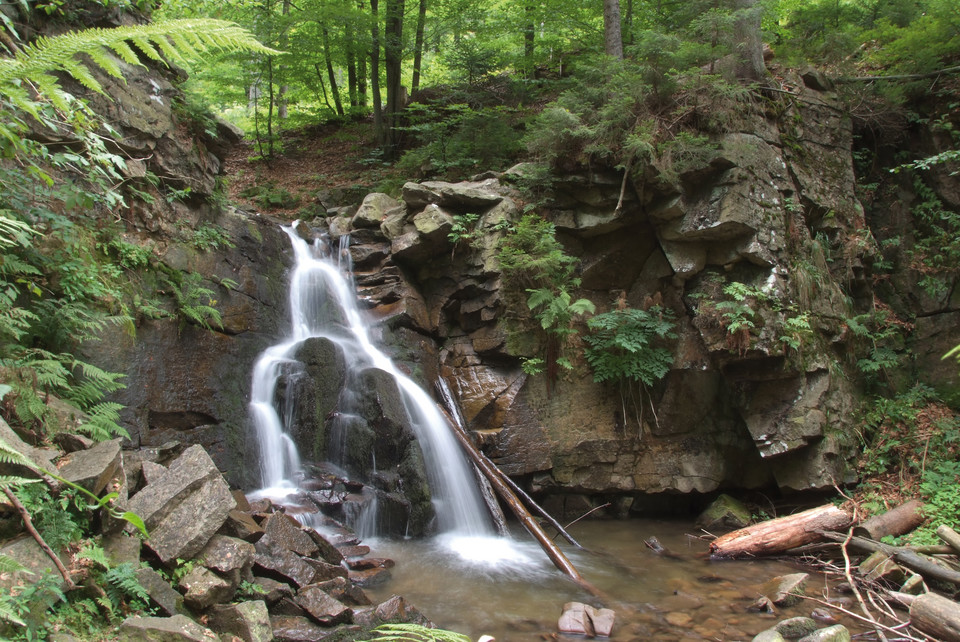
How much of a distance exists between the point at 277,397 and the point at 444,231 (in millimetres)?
4033

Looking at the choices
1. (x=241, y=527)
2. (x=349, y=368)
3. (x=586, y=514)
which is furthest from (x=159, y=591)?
(x=586, y=514)

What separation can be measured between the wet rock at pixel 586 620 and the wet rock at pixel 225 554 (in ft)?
9.61

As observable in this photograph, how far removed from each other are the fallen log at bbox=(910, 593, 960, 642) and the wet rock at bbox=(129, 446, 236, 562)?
6.30 meters

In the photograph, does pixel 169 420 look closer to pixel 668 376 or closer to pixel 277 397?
pixel 277 397

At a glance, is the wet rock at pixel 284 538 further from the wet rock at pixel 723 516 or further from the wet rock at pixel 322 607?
the wet rock at pixel 723 516

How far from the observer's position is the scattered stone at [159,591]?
3598mm

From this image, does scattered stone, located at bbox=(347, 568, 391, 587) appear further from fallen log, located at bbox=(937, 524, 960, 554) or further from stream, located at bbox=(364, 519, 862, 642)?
fallen log, located at bbox=(937, 524, 960, 554)

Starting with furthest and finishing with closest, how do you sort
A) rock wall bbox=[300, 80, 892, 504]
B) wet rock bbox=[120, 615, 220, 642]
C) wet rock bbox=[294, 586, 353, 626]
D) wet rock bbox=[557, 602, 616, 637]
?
1. rock wall bbox=[300, 80, 892, 504]
2. wet rock bbox=[557, 602, 616, 637]
3. wet rock bbox=[294, 586, 353, 626]
4. wet rock bbox=[120, 615, 220, 642]

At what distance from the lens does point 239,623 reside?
3900mm

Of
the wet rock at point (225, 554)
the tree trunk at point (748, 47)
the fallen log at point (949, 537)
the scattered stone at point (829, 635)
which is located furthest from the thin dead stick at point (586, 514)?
the tree trunk at point (748, 47)

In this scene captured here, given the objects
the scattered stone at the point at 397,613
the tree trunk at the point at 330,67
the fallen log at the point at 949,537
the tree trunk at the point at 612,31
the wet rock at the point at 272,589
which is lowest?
the fallen log at the point at 949,537

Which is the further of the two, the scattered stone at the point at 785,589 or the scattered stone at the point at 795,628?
the scattered stone at the point at 785,589

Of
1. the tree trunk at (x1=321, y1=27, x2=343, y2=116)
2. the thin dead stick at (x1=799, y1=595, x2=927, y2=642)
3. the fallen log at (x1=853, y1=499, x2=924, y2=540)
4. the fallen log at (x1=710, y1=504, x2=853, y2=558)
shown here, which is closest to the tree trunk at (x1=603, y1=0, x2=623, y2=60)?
the tree trunk at (x1=321, y1=27, x2=343, y2=116)

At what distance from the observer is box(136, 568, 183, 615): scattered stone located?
3598mm
